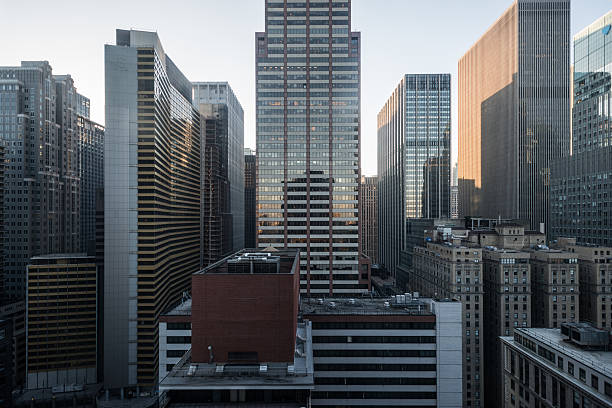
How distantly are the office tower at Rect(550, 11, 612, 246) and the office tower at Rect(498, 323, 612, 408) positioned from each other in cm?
10847

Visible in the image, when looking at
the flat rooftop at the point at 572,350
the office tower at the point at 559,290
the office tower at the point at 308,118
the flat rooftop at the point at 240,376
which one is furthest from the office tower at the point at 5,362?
the office tower at the point at 559,290

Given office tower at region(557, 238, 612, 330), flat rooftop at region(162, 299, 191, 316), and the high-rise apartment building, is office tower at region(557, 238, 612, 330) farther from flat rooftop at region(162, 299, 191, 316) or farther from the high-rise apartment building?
the high-rise apartment building

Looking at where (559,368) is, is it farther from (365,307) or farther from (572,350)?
(365,307)

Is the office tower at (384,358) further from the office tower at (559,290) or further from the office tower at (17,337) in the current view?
the office tower at (17,337)

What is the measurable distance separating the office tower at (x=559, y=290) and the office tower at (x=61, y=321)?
143m

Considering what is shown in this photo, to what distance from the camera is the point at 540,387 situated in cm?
5959

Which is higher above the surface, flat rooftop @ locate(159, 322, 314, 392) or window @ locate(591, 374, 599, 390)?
flat rooftop @ locate(159, 322, 314, 392)

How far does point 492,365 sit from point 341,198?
7504cm

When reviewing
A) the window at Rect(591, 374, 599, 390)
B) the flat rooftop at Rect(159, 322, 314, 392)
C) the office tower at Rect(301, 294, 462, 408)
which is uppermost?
the flat rooftop at Rect(159, 322, 314, 392)

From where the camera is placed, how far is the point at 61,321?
133m

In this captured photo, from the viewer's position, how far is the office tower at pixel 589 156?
14900cm

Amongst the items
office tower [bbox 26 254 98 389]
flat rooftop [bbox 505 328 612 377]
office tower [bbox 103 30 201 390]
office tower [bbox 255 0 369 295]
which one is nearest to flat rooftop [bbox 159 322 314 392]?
flat rooftop [bbox 505 328 612 377]

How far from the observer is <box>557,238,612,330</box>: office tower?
333 feet

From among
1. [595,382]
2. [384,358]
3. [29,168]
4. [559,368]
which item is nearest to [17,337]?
[29,168]
